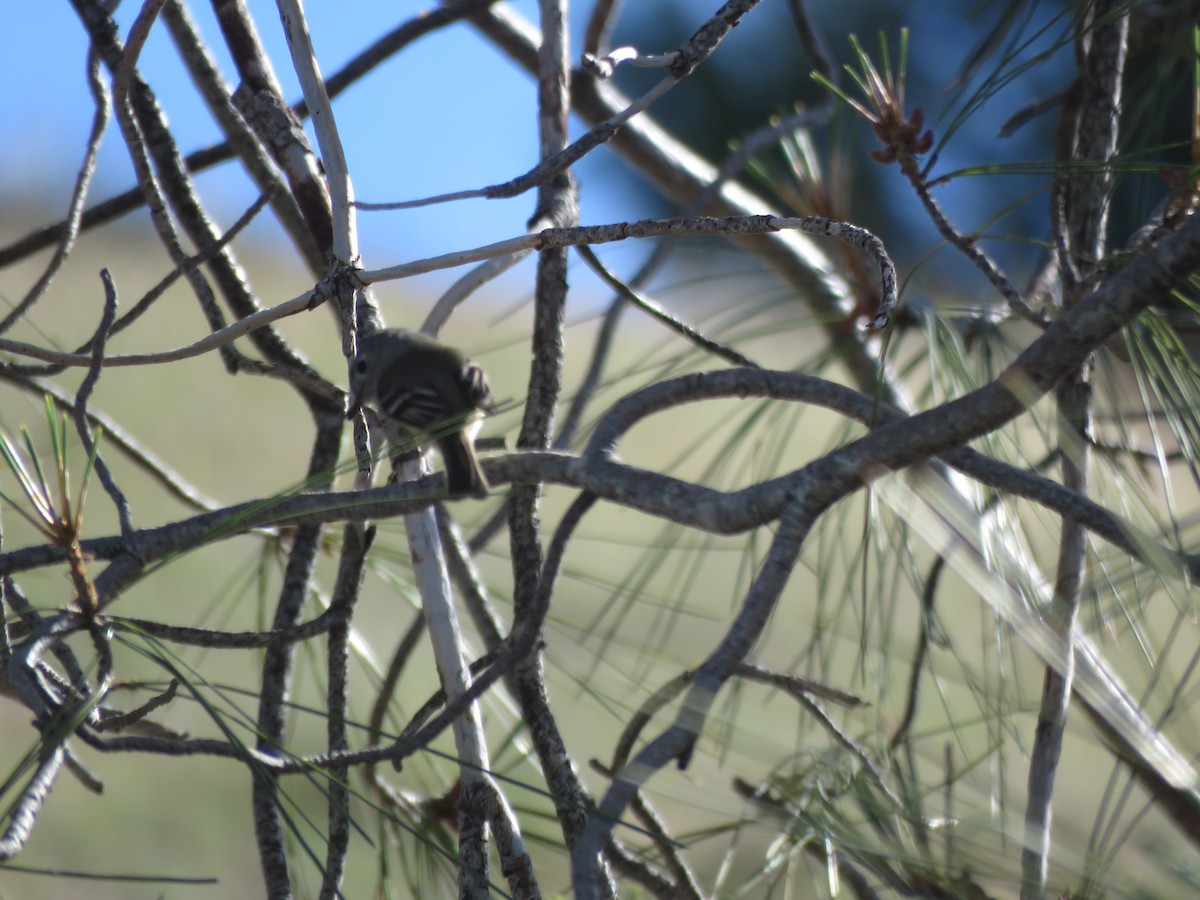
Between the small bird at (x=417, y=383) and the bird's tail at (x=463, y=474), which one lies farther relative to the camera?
the small bird at (x=417, y=383)

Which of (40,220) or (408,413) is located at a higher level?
(40,220)

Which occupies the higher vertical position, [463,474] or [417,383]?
[417,383]

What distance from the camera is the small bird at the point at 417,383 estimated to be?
88 centimetres

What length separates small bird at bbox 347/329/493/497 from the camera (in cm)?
88

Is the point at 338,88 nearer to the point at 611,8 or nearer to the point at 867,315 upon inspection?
the point at 611,8

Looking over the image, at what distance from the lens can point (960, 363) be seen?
0.91 m

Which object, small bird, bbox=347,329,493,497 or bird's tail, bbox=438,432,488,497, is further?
small bird, bbox=347,329,493,497

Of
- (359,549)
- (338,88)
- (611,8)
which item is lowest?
(359,549)

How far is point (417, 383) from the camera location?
1.09 metres

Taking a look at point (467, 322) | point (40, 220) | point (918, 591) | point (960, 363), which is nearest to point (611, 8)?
point (960, 363)

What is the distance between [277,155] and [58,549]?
466 mm

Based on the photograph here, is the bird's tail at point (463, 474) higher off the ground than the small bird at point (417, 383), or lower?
lower

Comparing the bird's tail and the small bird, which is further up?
the small bird

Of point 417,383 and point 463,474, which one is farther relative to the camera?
point 417,383
